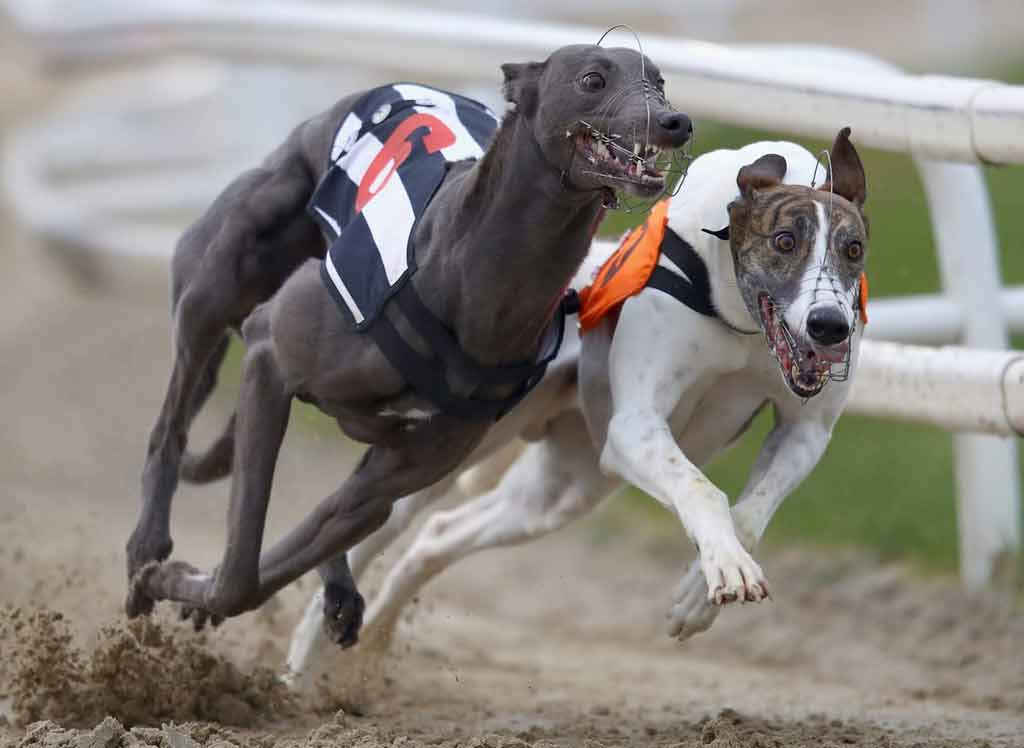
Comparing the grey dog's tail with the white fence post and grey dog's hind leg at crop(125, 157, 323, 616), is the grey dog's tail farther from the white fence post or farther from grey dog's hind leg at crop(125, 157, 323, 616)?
the white fence post

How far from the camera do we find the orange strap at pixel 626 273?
12.9 feet

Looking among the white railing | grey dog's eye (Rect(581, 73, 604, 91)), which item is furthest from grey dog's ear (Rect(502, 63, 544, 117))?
the white railing

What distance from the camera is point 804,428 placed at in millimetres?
3943

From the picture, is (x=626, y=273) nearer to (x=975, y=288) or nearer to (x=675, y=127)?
(x=675, y=127)

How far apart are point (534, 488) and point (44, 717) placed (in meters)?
1.28

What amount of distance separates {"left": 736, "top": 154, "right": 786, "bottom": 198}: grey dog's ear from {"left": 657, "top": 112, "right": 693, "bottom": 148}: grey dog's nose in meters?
0.37

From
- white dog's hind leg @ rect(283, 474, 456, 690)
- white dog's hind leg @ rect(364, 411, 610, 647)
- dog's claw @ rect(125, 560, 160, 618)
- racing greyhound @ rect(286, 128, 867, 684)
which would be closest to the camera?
racing greyhound @ rect(286, 128, 867, 684)

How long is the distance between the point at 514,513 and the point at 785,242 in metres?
1.51

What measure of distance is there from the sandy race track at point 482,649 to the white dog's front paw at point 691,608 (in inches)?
9.3

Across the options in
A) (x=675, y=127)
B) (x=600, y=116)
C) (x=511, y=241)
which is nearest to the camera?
(x=675, y=127)

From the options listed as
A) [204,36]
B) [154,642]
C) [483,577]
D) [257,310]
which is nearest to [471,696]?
[154,642]

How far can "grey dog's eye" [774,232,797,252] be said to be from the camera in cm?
351

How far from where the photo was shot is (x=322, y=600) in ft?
15.7

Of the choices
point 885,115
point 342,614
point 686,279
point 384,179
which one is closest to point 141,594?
point 342,614
